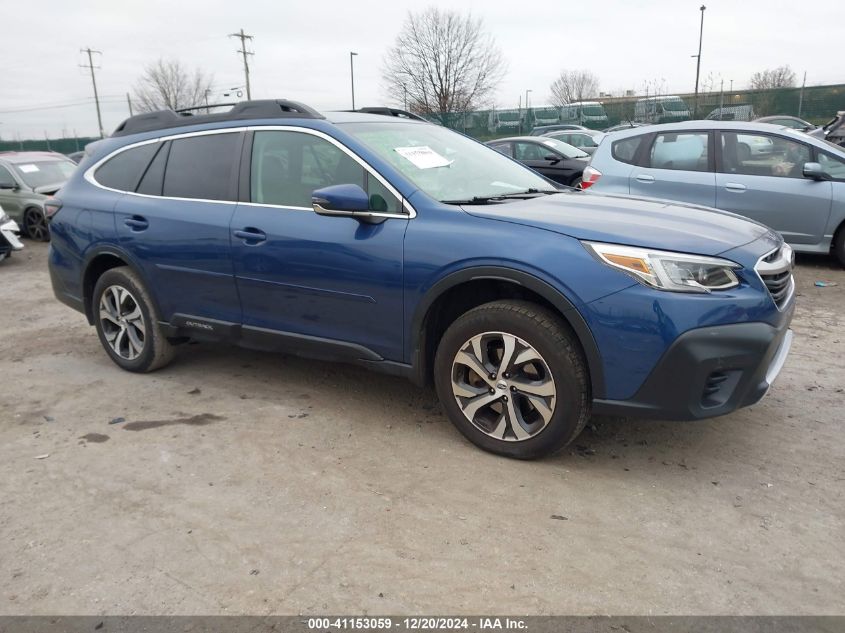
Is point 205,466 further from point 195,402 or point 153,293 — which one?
point 153,293

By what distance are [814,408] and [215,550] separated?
3322 millimetres

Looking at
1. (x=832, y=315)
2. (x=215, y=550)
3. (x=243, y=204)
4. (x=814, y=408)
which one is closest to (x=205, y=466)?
(x=215, y=550)

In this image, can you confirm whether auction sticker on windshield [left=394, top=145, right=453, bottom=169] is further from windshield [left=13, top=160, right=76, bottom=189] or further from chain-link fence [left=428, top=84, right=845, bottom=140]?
chain-link fence [left=428, top=84, right=845, bottom=140]

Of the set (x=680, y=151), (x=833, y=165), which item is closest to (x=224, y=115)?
(x=680, y=151)

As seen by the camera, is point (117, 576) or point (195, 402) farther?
point (195, 402)

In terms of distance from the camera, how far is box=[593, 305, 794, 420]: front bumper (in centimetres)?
284

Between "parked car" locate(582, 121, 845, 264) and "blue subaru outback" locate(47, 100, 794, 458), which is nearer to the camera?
"blue subaru outback" locate(47, 100, 794, 458)

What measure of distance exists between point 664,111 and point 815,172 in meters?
29.3

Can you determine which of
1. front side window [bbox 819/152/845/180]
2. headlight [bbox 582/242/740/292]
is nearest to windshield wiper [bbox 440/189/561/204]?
headlight [bbox 582/242/740/292]

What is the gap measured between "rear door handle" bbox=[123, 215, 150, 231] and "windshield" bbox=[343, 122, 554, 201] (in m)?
1.57

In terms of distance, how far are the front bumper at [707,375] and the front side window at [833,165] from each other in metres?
5.25

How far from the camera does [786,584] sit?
7.99 ft

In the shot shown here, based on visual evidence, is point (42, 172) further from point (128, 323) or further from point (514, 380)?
point (514, 380)

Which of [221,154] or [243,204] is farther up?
[221,154]
